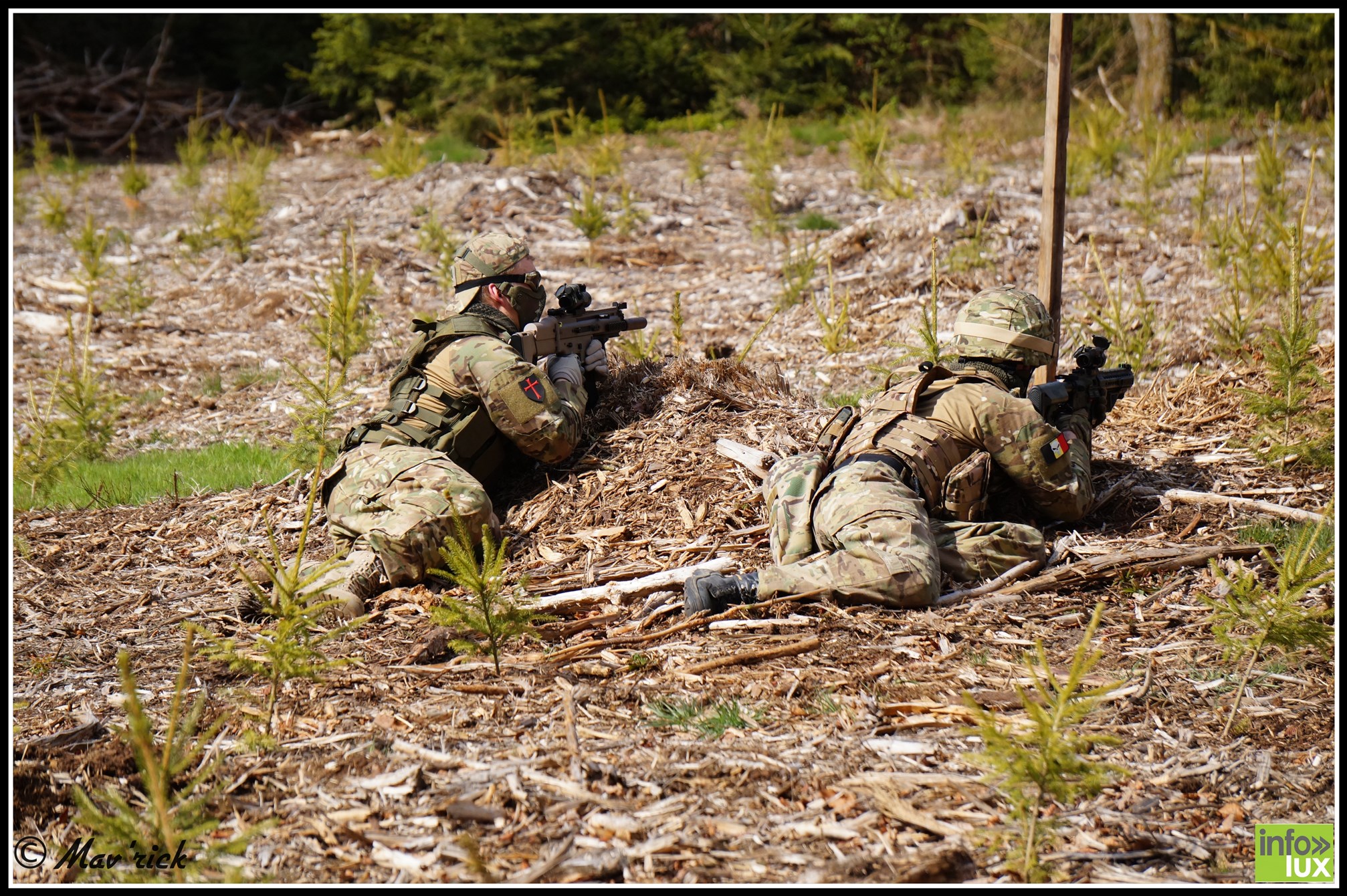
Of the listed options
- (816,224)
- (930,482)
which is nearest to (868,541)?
(930,482)

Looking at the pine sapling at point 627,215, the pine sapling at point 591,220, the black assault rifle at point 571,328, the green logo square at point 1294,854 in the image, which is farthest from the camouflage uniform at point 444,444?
the pine sapling at point 627,215

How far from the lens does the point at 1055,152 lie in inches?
213

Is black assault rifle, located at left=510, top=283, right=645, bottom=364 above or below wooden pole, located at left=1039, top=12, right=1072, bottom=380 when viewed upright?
below

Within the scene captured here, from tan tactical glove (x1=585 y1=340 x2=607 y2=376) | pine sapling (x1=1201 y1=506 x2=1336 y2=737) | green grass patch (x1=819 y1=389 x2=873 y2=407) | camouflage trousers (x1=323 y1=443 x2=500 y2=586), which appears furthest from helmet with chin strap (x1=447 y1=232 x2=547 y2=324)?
pine sapling (x1=1201 y1=506 x2=1336 y2=737)

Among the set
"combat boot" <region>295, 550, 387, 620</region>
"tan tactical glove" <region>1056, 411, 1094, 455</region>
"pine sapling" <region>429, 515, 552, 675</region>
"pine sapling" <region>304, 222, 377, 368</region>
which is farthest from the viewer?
"pine sapling" <region>304, 222, 377, 368</region>

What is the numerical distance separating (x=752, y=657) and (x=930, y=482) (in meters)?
1.31

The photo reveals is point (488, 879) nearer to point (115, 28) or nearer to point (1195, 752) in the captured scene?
point (1195, 752)

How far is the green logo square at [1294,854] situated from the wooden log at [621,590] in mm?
2306

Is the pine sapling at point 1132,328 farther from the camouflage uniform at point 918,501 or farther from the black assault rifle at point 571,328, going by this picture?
the black assault rifle at point 571,328

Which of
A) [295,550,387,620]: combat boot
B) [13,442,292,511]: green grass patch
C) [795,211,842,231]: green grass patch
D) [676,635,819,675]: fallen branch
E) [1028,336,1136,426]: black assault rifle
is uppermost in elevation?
[795,211,842,231]: green grass patch

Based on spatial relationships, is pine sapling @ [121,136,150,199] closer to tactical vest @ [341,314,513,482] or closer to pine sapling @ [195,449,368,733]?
tactical vest @ [341,314,513,482]

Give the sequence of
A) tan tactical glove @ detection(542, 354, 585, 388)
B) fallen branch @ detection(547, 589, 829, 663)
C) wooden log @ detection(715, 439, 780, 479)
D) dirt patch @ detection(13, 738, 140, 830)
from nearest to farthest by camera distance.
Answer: dirt patch @ detection(13, 738, 140, 830)
fallen branch @ detection(547, 589, 829, 663)
wooden log @ detection(715, 439, 780, 479)
tan tactical glove @ detection(542, 354, 585, 388)

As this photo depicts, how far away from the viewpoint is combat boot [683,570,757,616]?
435 cm

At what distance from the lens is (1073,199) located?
34.7ft
